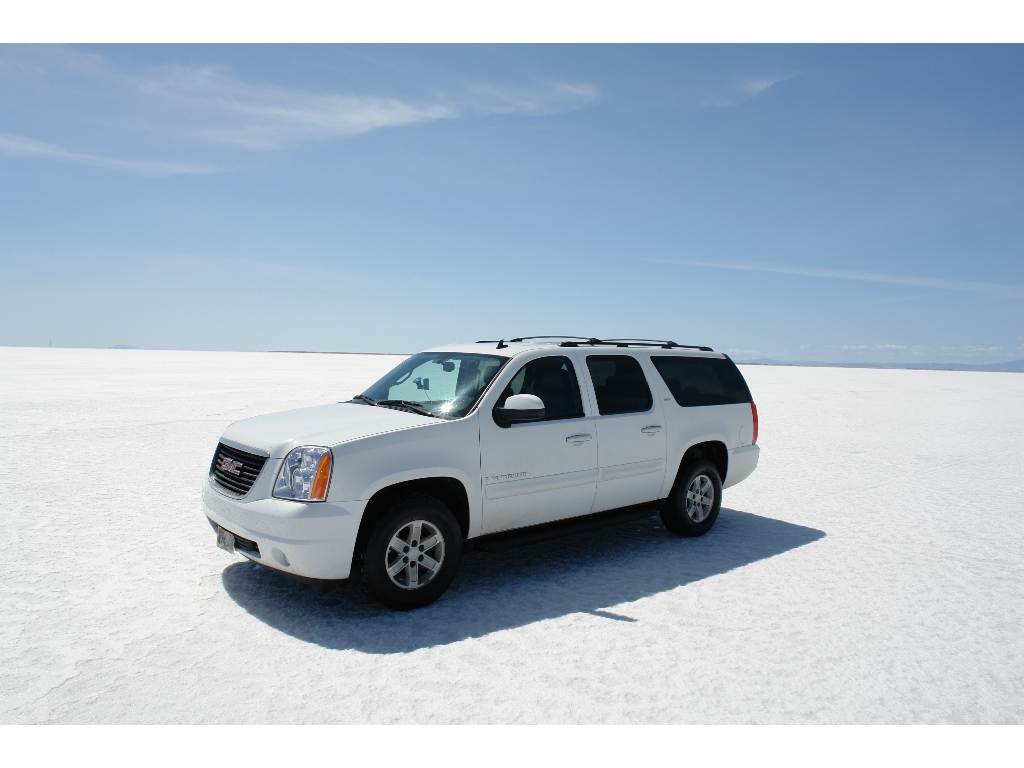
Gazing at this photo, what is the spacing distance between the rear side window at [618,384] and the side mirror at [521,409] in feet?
3.19

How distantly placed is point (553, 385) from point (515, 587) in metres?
1.61

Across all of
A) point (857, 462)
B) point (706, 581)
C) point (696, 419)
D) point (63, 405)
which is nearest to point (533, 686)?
point (706, 581)

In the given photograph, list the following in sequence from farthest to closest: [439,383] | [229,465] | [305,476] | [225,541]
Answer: [439,383]
[229,465]
[225,541]
[305,476]

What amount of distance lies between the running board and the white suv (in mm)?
12

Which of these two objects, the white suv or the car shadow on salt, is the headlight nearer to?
the white suv

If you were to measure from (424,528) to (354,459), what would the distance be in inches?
29.5

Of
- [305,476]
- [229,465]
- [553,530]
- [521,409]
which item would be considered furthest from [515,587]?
[229,465]

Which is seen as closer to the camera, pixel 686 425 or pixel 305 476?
pixel 305 476

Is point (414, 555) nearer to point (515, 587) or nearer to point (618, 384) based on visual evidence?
point (515, 587)

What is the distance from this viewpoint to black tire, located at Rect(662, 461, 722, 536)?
6.60m

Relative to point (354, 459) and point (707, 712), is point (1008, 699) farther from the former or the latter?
point (354, 459)

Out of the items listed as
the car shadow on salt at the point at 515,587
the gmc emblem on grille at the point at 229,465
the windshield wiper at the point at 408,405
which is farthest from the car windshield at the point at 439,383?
the car shadow on salt at the point at 515,587

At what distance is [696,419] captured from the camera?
22.1 feet

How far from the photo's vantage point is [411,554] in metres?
4.71
